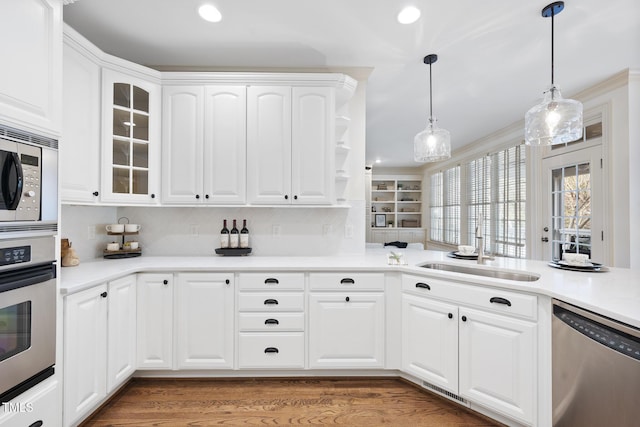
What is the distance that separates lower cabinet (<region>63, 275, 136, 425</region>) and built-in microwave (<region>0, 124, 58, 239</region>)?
0.50 metres

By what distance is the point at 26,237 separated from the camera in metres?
1.29

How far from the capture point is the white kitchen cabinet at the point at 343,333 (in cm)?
222

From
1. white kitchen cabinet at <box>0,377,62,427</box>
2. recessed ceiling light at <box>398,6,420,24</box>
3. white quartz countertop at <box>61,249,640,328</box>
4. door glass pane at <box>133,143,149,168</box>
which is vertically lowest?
white kitchen cabinet at <box>0,377,62,427</box>

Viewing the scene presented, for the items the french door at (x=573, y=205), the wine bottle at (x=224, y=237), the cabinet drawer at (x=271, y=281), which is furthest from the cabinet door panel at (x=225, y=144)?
the french door at (x=573, y=205)

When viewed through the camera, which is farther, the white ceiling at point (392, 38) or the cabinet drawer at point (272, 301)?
the cabinet drawer at point (272, 301)

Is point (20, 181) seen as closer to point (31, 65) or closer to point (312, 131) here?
point (31, 65)

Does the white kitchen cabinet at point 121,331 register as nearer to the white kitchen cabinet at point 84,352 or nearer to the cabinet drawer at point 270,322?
the white kitchen cabinet at point 84,352

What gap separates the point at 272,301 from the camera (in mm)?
2205

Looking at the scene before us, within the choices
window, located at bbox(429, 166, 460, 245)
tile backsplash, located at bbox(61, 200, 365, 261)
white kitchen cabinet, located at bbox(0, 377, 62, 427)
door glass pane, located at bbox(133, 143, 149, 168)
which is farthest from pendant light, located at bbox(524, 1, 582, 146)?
window, located at bbox(429, 166, 460, 245)

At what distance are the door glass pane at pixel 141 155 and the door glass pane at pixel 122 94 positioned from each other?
325 millimetres

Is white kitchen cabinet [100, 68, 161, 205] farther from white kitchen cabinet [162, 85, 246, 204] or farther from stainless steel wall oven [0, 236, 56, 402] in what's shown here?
stainless steel wall oven [0, 236, 56, 402]

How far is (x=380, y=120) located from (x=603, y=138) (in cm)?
255

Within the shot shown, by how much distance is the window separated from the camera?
655cm

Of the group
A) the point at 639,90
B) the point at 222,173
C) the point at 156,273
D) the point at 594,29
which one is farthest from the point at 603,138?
the point at 156,273
